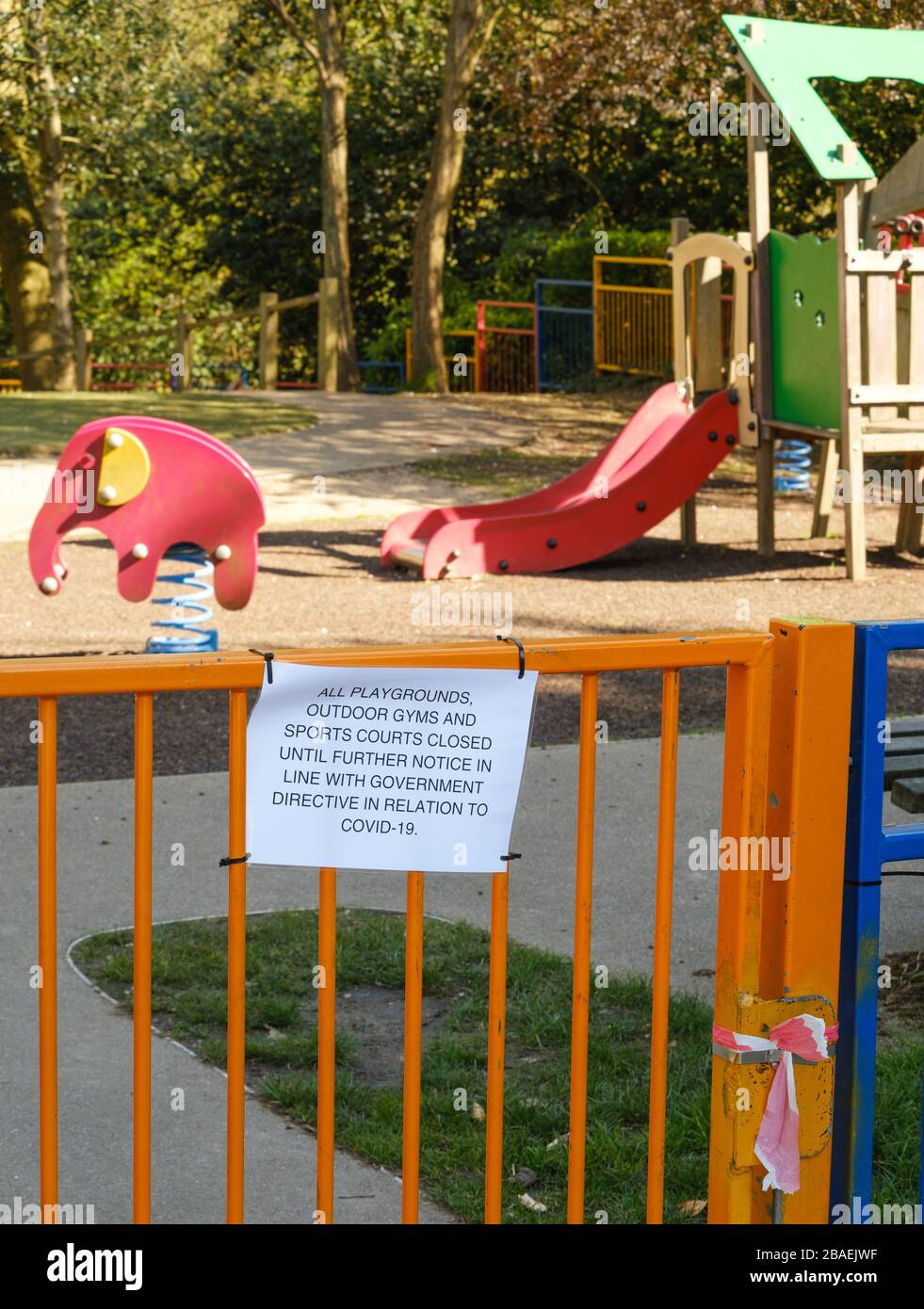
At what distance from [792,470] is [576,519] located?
217 inches

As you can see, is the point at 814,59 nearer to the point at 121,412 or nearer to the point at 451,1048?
the point at 451,1048

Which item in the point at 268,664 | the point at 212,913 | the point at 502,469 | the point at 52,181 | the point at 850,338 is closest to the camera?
the point at 268,664

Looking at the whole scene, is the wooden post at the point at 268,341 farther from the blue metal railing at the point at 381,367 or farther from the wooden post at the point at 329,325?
the blue metal railing at the point at 381,367

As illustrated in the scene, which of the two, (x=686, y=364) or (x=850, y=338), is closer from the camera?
(x=850, y=338)

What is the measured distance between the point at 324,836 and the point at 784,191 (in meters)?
25.7

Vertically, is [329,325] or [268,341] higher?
[329,325]

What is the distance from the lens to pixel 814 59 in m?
11.5

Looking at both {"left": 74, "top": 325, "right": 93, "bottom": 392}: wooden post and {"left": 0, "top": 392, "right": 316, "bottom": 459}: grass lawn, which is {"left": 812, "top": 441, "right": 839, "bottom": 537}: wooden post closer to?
{"left": 0, "top": 392, "right": 316, "bottom": 459}: grass lawn

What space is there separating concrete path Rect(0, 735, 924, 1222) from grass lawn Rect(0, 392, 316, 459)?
35.1ft

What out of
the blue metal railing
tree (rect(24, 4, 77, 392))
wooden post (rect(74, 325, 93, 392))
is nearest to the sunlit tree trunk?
tree (rect(24, 4, 77, 392))

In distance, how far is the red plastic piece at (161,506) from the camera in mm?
7941

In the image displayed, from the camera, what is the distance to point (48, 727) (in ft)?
8.11

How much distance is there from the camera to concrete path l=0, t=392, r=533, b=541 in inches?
562

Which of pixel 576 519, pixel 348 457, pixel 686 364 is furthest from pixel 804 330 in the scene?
pixel 348 457
